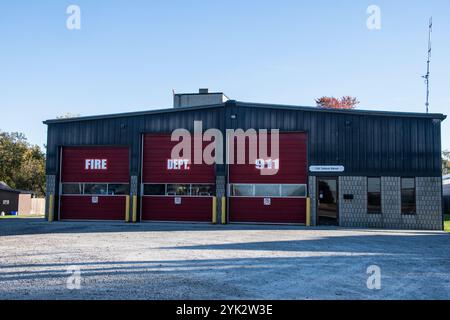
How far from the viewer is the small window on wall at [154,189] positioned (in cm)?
2395

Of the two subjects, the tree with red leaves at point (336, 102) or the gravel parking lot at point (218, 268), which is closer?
the gravel parking lot at point (218, 268)

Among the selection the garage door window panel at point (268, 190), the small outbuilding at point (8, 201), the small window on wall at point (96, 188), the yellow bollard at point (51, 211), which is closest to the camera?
the garage door window panel at point (268, 190)

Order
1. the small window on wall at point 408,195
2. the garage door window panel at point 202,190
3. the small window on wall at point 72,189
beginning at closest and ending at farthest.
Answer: the small window on wall at point 408,195, the garage door window panel at point 202,190, the small window on wall at point 72,189

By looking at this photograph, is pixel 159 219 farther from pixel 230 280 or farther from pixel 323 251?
pixel 230 280

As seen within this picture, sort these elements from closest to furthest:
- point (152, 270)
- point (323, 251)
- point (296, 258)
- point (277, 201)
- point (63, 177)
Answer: point (152, 270) < point (296, 258) < point (323, 251) < point (277, 201) < point (63, 177)

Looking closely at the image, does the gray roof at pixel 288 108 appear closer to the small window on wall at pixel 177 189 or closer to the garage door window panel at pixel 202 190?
the small window on wall at pixel 177 189

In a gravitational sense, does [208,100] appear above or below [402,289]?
above

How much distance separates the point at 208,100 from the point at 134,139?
1120 cm

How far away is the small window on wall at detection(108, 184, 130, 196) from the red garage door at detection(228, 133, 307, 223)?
5670mm

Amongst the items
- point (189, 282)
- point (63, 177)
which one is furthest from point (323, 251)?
point (63, 177)

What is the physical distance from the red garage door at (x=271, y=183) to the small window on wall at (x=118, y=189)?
567 centimetres

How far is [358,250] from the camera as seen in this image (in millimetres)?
12773

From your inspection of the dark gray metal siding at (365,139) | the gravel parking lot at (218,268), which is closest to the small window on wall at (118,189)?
the dark gray metal siding at (365,139)

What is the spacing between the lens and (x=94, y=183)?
24453 mm
